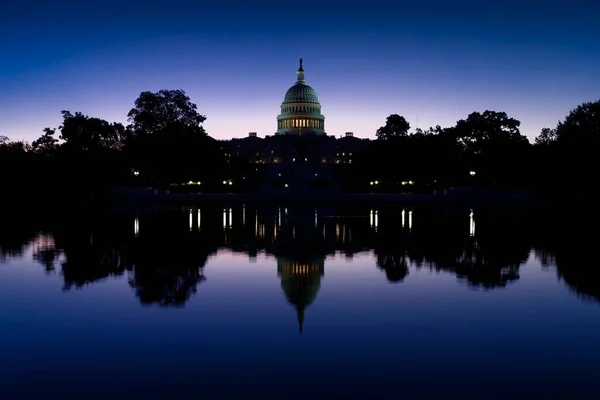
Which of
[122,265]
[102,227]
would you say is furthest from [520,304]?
[102,227]

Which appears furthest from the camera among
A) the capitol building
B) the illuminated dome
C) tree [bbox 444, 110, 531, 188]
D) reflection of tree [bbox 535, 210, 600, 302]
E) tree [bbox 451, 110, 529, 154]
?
the illuminated dome

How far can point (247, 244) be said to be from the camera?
770 inches

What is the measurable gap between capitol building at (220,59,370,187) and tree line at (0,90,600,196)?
128 ft

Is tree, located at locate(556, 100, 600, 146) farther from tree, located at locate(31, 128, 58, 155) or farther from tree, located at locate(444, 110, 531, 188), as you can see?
tree, located at locate(31, 128, 58, 155)

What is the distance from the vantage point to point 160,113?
74938 millimetres

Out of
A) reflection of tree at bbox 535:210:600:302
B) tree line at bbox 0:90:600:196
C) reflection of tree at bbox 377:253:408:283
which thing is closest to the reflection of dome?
reflection of tree at bbox 377:253:408:283

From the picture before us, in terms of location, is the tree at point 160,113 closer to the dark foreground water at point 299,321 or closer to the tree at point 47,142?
the tree at point 47,142

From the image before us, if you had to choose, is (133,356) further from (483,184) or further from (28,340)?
(483,184)

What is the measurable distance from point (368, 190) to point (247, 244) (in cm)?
5065

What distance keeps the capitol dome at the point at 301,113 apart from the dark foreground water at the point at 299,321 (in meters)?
123

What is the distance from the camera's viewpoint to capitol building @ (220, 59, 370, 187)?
12712 centimetres

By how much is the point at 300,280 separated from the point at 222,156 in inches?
2392

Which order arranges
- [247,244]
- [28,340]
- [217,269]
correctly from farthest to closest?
[247,244] < [217,269] < [28,340]

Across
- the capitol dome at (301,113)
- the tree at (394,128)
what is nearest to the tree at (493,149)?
the tree at (394,128)
